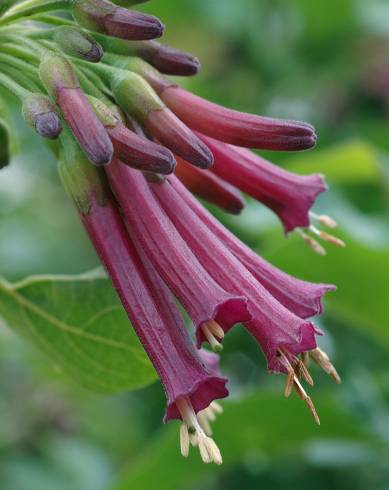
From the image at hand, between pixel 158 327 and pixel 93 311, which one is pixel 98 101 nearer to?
pixel 158 327

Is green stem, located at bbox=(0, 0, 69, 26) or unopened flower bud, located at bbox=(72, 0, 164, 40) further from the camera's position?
green stem, located at bbox=(0, 0, 69, 26)

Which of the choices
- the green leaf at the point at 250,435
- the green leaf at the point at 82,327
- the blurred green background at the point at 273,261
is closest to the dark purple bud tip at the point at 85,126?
the green leaf at the point at 82,327

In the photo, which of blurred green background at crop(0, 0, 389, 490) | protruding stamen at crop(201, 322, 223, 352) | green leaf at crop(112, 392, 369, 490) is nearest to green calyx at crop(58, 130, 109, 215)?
protruding stamen at crop(201, 322, 223, 352)

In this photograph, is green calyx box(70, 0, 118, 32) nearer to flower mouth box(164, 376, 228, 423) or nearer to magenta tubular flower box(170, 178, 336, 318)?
magenta tubular flower box(170, 178, 336, 318)

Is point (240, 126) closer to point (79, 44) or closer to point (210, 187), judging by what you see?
point (210, 187)

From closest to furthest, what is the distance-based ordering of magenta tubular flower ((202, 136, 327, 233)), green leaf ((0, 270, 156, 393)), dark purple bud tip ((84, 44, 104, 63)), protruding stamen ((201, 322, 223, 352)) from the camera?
protruding stamen ((201, 322, 223, 352)) < dark purple bud tip ((84, 44, 104, 63)) < magenta tubular flower ((202, 136, 327, 233)) < green leaf ((0, 270, 156, 393))

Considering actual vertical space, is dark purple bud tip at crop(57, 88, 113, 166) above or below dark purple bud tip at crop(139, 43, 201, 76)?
below

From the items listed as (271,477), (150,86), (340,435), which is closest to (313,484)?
(271,477)
